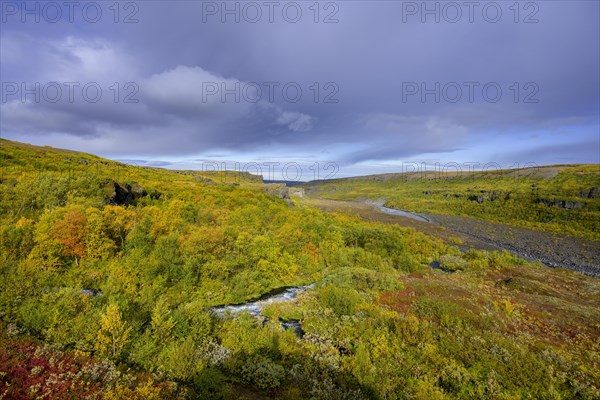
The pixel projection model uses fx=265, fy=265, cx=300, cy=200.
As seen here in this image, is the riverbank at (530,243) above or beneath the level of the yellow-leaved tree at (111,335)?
beneath

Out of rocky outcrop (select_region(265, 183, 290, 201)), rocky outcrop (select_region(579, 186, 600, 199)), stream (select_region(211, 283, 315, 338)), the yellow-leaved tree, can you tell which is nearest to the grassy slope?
rocky outcrop (select_region(579, 186, 600, 199))

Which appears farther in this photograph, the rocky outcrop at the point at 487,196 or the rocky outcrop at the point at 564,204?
the rocky outcrop at the point at 487,196

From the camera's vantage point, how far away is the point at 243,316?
22.3 metres

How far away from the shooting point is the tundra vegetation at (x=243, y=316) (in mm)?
13844

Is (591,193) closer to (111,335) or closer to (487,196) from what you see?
(487,196)

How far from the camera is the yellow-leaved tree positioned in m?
14.4

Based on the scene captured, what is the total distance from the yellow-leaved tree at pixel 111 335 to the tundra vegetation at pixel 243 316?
10 cm

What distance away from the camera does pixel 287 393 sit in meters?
13.7

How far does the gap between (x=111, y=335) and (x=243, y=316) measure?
9488 mm

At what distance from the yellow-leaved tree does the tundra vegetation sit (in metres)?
0.10

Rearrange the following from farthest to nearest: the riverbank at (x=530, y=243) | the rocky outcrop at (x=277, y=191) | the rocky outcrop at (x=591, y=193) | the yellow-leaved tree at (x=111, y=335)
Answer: the rocky outcrop at (x=277, y=191) → the rocky outcrop at (x=591, y=193) → the riverbank at (x=530, y=243) → the yellow-leaved tree at (x=111, y=335)

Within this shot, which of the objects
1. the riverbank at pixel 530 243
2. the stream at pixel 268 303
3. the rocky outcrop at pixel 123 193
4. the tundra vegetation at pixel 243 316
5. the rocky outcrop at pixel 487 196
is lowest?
the riverbank at pixel 530 243

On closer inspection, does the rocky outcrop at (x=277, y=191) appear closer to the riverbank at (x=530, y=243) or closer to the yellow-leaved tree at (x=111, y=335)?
the riverbank at (x=530, y=243)

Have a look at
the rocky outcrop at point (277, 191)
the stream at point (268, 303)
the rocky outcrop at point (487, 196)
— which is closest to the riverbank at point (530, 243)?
the rocky outcrop at point (487, 196)
